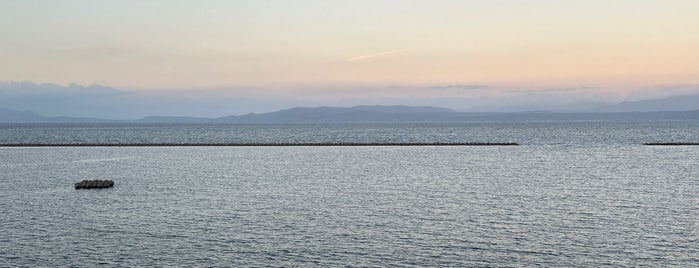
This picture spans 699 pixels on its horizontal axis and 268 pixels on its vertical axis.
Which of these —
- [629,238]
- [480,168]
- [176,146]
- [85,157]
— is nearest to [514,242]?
[629,238]

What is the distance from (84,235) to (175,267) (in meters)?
12.3

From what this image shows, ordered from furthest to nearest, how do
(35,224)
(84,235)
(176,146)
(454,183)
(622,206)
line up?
(176,146) < (454,183) < (622,206) < (35,224) < (84,235)

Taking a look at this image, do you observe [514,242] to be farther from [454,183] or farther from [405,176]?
[405,176]

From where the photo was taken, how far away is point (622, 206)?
191ft

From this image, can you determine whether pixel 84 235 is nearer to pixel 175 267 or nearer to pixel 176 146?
pixel 175 267

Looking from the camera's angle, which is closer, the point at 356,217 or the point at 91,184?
the point at 356,217

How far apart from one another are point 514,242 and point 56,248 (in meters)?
28.9

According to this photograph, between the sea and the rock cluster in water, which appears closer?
the sea

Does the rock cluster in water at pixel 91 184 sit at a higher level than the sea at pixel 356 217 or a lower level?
higher

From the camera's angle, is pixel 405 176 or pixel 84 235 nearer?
pixel 84 235

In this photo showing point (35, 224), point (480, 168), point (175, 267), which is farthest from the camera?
point (480, 168)

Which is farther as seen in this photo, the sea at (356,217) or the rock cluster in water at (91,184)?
the rock cluster in water at (91,184)

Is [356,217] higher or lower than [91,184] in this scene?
lower

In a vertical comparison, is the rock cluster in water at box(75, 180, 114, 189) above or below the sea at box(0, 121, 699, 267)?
above
